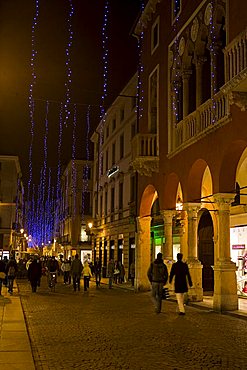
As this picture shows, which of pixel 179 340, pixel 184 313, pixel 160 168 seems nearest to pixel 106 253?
pixel 160 168

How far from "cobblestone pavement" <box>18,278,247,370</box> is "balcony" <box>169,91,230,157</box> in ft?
19.2

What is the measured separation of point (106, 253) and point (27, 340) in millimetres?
31754

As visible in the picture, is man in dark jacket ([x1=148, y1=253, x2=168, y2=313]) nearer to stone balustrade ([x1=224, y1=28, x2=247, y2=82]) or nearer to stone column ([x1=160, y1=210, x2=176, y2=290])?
stone balustrade ([x1=224, y1=28, x2=247, y2=82])

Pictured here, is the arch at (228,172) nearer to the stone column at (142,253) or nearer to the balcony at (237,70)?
the balcony at (237,70)

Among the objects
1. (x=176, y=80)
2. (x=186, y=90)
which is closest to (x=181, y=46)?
(x=176, y=80)

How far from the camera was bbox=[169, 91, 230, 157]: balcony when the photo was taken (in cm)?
1612

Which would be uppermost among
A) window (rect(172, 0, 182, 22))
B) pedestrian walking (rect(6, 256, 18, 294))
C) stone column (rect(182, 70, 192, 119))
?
window (rect(172, 0, 182, 22))

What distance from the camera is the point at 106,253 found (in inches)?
1649

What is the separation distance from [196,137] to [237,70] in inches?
176

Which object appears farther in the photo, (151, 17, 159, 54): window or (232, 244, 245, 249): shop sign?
(151, 17, 159, 54): window

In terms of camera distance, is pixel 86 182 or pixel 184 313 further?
pixel 86 182

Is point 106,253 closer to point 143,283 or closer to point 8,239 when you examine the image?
point 143,283

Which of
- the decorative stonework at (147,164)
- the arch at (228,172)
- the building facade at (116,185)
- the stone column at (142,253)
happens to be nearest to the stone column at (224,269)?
the arch at (228,172)

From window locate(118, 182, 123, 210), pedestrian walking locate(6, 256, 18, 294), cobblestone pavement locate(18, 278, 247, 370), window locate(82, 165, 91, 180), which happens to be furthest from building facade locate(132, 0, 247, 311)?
window locate(82, 165, 91, 180)
